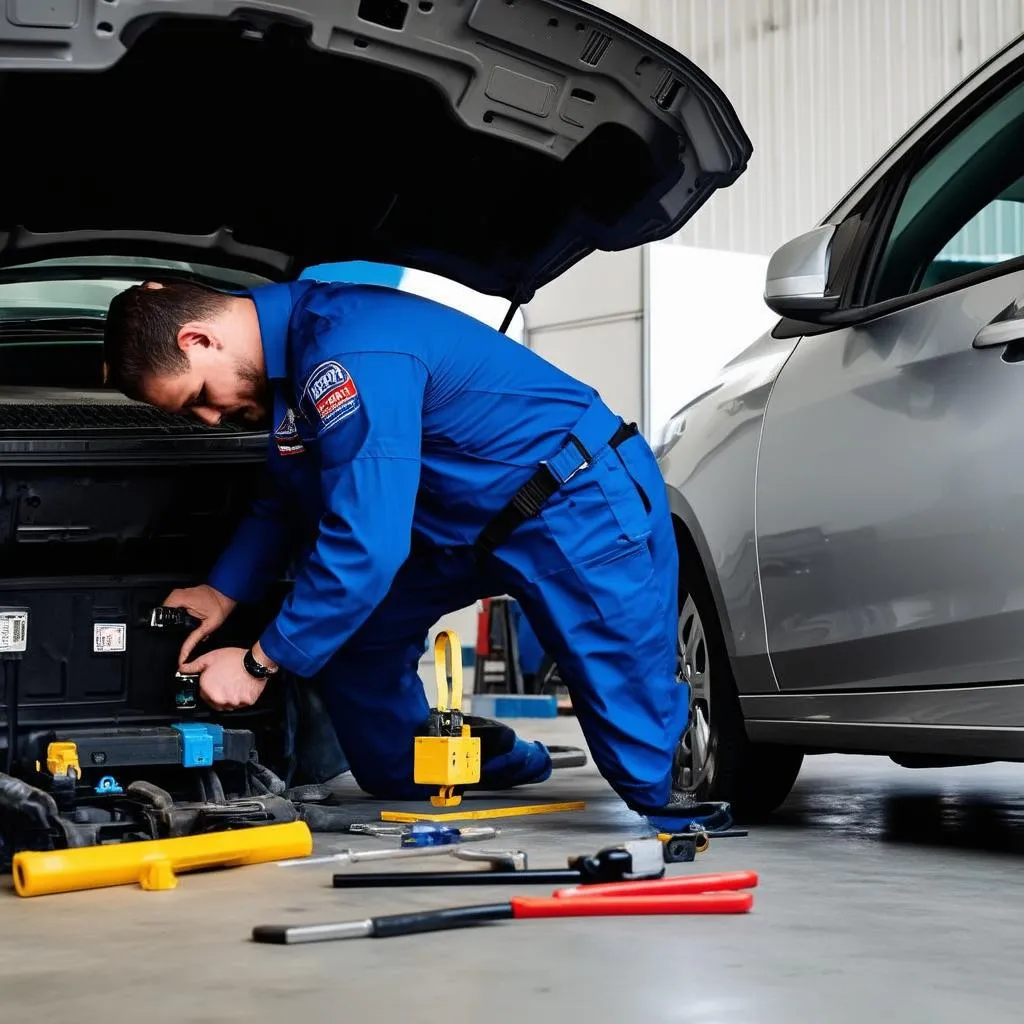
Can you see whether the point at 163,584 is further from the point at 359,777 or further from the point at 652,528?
the point at 652,528

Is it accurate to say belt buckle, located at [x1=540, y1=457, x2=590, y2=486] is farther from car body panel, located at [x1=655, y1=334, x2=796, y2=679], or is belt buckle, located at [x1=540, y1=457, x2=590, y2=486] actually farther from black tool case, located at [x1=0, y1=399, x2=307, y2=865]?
black tool case, located at [x1=0, y1=399, x2=307, y2=865]

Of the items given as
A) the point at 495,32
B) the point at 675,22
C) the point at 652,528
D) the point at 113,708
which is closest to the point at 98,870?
the point at 113,708

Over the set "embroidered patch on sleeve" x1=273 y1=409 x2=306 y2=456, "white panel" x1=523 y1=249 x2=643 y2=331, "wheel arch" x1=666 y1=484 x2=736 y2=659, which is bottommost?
"wheel arch" x1=666 y1=484 x2=736 y2=659

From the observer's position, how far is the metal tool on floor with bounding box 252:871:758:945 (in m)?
2.01

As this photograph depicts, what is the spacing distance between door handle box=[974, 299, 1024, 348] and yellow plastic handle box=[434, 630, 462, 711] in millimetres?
1351

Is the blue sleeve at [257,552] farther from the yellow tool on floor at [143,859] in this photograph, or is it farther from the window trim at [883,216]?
the window trim at [883,216]

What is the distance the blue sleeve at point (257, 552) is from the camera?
10.7ft

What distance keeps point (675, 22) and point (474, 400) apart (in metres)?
11.5

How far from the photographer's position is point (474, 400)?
10.1 feet

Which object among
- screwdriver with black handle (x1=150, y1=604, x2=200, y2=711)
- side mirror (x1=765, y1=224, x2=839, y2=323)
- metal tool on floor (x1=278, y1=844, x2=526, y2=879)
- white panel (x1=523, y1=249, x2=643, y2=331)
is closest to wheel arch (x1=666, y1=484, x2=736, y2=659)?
side mirror (x1=765, y1=224, x2=839, y2=323)

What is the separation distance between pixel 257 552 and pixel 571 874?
119cm

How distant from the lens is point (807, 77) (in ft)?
43.7

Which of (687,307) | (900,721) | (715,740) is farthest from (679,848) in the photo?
(687,307)

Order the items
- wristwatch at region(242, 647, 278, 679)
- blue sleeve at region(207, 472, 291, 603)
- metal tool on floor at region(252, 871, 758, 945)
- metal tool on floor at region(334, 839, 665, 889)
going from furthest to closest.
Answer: blue sleeve at region(207, 472, 291, 603) → wristwatch at region(242, 647, 278, 679) → metal tool on floor at region(334, 839, 665, 889) → metal tool on floor at region(252, 871, 758, 945)
